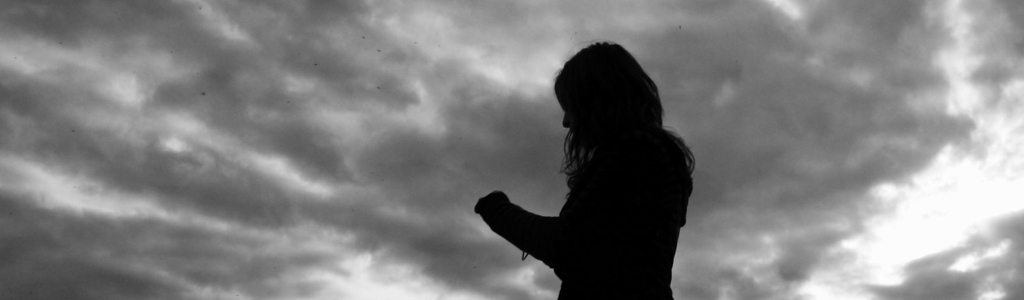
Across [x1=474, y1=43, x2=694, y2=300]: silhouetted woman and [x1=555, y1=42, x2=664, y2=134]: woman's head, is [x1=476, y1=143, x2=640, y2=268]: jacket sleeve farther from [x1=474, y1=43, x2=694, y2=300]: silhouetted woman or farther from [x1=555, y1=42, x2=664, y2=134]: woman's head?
[x1=555, y1=42, x2=664, y2=134]: woman's head

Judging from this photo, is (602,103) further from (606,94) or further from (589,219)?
(589,219)

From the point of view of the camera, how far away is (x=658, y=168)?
4.05m

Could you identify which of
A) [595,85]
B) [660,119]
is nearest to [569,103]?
[595,85]

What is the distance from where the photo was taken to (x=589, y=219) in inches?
154

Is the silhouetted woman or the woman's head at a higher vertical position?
the woman's head

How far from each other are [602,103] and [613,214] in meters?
0.72

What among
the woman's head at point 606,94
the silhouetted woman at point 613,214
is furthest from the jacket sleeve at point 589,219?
the woman's head at point 606,94

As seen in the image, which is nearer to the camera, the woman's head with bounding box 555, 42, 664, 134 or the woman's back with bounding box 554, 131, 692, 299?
the woman's back with bounding box 554, 131, 692, 299

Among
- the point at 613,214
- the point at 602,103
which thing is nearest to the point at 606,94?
the point at 602,103

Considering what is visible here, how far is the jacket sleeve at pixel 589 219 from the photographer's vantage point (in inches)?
154

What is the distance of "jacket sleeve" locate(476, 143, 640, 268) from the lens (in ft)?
12.8

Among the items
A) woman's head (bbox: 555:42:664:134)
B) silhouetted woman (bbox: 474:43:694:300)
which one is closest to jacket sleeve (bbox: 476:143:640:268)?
silhouetted woman (bbox: 474:43:694:300)

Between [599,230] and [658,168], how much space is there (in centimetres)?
41

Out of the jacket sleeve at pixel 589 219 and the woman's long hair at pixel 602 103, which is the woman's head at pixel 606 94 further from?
the jacket sleeve at pixel 589 219
